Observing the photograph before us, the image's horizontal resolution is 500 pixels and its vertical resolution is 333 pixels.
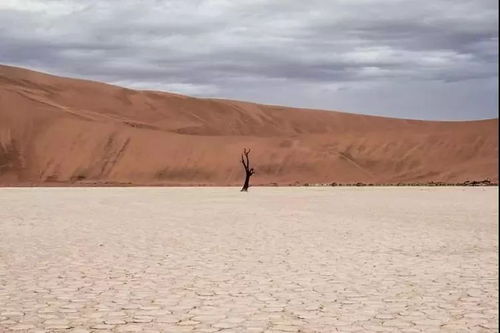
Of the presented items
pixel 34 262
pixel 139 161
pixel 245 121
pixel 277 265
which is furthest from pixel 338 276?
pixel 245 121

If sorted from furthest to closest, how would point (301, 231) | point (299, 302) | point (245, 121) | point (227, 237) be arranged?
point (245, 121) → point (301, 231) → point (227, 237) → point (299, 302)

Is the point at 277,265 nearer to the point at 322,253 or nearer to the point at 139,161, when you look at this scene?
the point at 322,253

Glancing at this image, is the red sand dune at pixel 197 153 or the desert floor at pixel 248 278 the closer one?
the desert floor at pixel 248 278

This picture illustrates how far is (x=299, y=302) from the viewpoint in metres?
8.84

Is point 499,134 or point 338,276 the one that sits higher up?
point 499,134

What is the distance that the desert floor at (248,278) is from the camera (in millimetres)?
7797

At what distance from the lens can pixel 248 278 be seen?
10.8 m

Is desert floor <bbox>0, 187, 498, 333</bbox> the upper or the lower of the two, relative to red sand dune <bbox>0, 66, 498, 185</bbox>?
lower

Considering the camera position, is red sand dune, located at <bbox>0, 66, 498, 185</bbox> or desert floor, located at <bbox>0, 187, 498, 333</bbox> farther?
red sand dune, located at <bbox>0, 66, 498, 185</bbox>

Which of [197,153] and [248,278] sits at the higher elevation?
[197,153]

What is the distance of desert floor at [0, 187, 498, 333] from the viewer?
7797 millimetres

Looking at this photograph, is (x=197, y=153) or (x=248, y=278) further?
(x=197, y=153)

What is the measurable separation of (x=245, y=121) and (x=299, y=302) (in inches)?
4780

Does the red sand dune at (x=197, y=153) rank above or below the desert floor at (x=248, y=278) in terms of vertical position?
above
